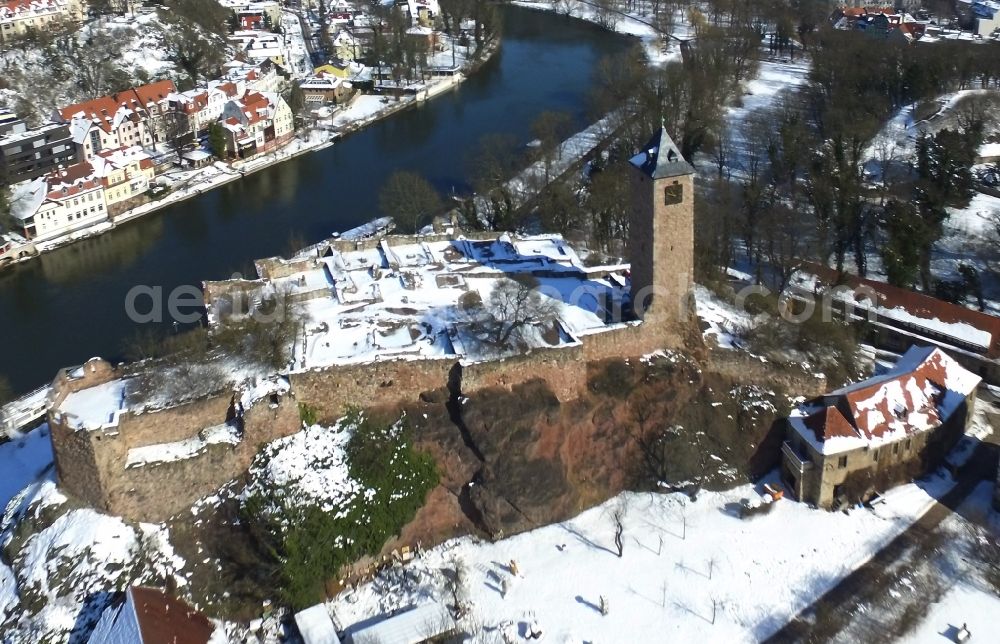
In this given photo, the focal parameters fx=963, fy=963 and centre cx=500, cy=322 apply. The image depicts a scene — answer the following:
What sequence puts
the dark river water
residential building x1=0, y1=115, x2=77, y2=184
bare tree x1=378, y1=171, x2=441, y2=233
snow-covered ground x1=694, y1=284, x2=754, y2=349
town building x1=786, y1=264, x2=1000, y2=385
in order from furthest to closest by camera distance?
residential building x1=0, y1=115, x2=77, y2=184, bare tree x1=378, y1=171, x2=441, y2=233, the dark river water, town building x1=786, y1=264, x2=1000, y2=385, snow-covered ground x1=694, y1=284, x2=754, y2=349

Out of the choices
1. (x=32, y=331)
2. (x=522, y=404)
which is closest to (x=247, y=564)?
(x=522, y=404)

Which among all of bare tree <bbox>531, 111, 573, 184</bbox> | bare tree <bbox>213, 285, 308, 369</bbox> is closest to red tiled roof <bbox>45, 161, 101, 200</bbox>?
bare tree <bbox>531, 111, 573, 184</bbox>

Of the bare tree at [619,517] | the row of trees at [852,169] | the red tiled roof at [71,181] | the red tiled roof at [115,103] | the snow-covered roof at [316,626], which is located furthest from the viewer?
the red tiled roof at [115,103]

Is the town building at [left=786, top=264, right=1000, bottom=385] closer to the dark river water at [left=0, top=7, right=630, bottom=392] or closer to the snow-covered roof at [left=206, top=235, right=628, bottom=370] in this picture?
the snow-covered roof at [left=206, top=235, right=628, bottom=370]

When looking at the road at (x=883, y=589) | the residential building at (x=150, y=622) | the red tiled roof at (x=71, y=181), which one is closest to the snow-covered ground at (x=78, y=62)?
the red tiled roof at (x=71, y=181)

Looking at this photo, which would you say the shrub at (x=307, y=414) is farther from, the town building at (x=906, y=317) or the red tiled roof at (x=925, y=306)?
the red tiled roof at (x=925, y=306)

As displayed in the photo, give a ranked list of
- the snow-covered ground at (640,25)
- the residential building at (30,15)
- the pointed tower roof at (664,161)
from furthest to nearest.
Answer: the snow-covered ground at (640,25)
the residential building at (30,15)
the pointed tower roof at (664,161)
